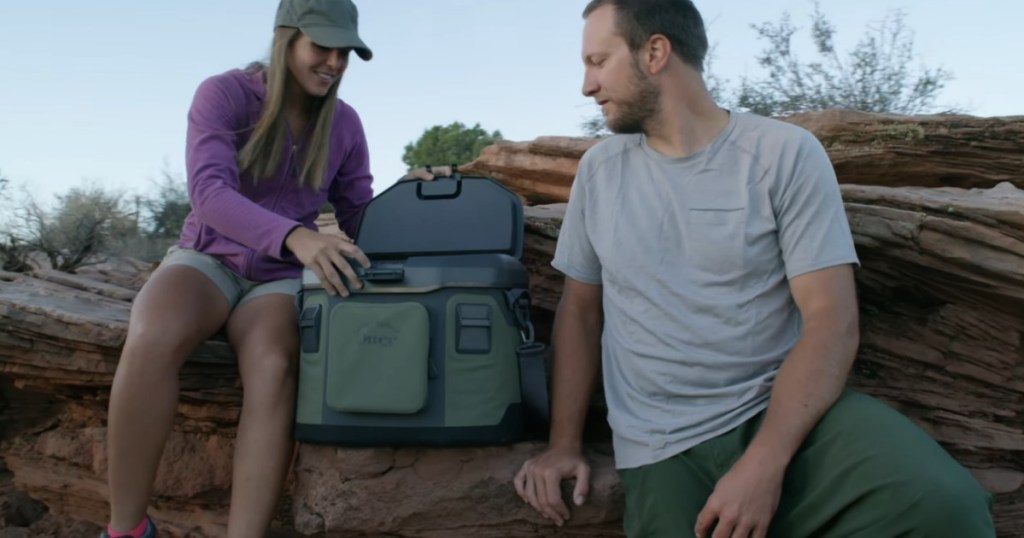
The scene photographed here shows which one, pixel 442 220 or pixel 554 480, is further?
pixel 442 220

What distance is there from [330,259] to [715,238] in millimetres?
1211

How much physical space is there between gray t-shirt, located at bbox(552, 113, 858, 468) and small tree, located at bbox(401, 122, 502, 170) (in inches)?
769

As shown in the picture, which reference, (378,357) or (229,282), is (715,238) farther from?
(229,282)

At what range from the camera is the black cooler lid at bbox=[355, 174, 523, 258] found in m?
3.47

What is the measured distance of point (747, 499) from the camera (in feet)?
8.05

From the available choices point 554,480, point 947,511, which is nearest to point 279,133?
point 554,480

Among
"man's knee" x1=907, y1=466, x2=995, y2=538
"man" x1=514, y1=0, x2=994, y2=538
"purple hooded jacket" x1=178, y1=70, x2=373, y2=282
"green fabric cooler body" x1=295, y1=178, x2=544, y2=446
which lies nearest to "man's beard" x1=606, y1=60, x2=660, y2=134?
"man" x1=514, y1=0, x2=994, y2=538

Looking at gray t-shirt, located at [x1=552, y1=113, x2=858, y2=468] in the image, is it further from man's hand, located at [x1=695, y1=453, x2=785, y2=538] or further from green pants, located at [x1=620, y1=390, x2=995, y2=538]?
man's hand, located at [x1=695, y1=453, x2=785, y2=538]

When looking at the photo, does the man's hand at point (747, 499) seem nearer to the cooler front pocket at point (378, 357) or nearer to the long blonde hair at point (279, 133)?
the cooler front pocket at point (378, 357)

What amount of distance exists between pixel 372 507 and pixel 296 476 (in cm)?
33

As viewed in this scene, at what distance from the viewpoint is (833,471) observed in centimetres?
249

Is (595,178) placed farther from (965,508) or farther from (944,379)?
(944,379)

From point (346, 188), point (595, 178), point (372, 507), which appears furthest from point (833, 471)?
point (346, 188)

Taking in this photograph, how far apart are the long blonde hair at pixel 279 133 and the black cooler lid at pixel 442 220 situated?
0.28 m
